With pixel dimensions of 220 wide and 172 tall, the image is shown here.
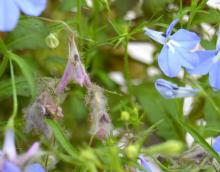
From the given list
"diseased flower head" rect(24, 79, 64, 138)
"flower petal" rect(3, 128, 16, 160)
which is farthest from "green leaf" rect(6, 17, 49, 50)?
"flower petal" rect(3, 128, 16, 160)

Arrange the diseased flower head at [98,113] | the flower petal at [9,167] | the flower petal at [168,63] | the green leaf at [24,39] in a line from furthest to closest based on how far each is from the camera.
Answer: the green leaf at [24,39] → the flower petal at [168,63] → the diseased flower head at [98,113] → the flower petal at [9,167]

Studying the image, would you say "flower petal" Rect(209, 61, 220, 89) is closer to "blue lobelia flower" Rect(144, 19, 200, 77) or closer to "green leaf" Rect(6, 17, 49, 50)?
"blue lobelia flower" Rect(144, 19, 200, 77)

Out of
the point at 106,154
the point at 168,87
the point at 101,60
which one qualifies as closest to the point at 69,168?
the point at 101,60

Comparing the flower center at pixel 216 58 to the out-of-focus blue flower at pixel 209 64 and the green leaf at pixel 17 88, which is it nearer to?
the out-of-focus blue flower at pixel 209 64

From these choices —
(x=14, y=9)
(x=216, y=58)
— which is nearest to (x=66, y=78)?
(x=14, y=9)

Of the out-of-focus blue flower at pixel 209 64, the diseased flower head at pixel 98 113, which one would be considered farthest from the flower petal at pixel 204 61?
the diseased flower head at pixel 98 113

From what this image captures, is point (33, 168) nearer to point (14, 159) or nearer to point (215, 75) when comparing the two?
point (14, 159)
